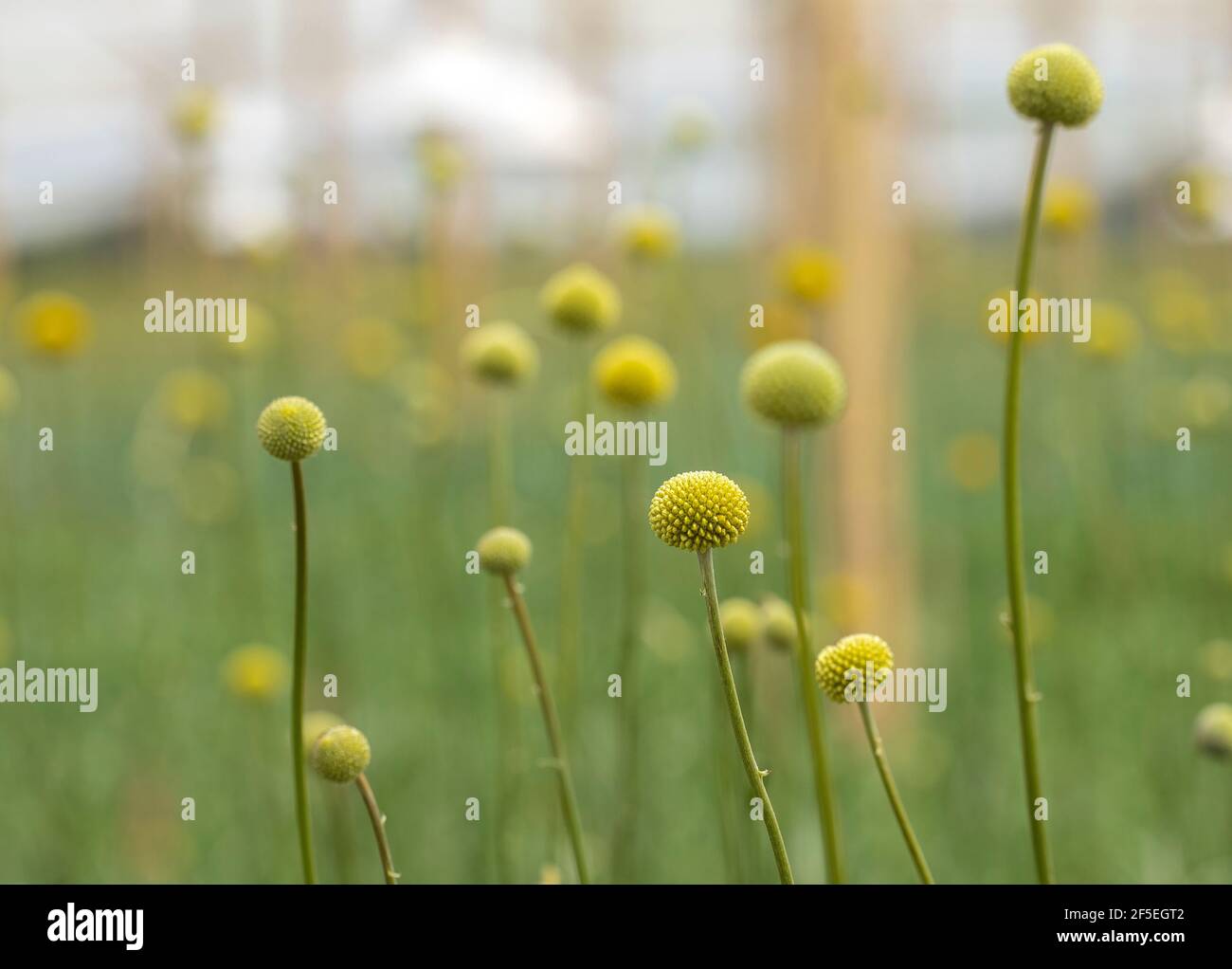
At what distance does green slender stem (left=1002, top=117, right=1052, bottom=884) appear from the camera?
0.44m

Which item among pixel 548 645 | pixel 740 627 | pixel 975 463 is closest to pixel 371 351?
pixel 548 645

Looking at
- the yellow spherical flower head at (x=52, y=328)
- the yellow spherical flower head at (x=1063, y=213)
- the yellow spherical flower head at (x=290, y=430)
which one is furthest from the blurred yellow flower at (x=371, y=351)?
the yellow spherical flower head at (x=290, y=430)

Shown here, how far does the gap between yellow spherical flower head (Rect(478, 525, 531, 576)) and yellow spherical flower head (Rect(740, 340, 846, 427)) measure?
0.47ft

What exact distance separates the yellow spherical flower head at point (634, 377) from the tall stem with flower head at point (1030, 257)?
0.32 meters

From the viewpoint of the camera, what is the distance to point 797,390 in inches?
21.9

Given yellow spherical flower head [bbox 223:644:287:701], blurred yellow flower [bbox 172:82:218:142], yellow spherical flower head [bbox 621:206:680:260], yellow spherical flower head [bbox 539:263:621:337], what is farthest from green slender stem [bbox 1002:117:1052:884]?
blurred yellow flower [bbox 172:82:218:142]

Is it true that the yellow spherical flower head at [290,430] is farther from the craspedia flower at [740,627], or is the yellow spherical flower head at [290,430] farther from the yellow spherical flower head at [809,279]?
the yellow spherical flower head at [809,279]

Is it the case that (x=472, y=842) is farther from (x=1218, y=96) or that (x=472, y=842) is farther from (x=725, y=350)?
(x=725, y=350)

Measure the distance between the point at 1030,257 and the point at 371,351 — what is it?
1.40 metres

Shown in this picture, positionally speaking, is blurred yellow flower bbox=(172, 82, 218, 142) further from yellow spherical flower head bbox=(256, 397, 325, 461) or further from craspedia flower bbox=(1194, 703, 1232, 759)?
craspedia flower bbox=(1194, 703, 1232, 759)

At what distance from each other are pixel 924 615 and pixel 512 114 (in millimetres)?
1122

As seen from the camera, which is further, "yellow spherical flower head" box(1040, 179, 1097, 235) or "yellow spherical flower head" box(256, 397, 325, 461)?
"yellow spherical flower head" box(1040, 179, 1097, 235)

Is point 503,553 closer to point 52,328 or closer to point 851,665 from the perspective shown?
point 851,665

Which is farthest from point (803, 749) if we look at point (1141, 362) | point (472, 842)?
point (1141, 362)
